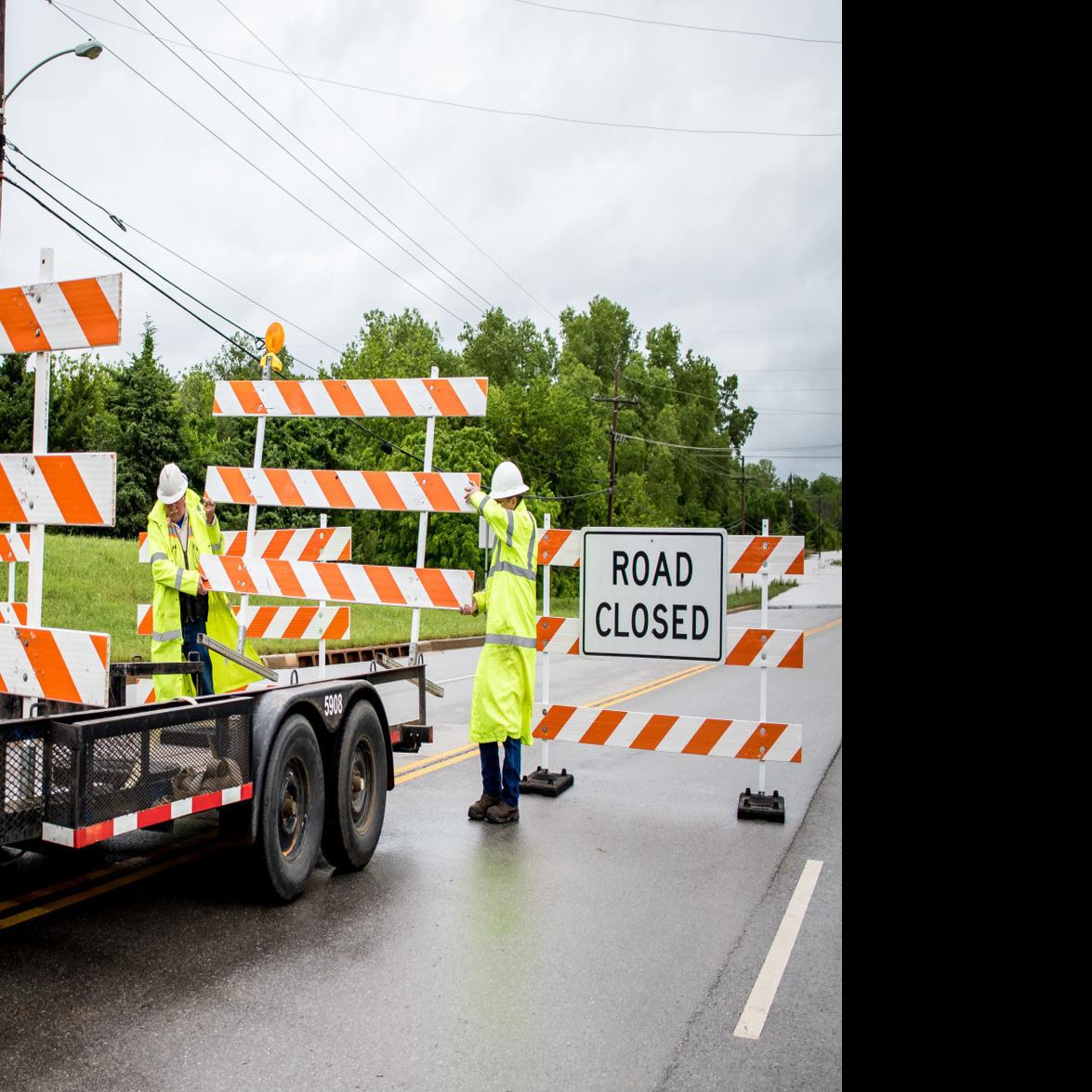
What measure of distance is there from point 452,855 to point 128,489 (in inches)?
1827

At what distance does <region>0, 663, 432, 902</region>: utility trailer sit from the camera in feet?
13.9

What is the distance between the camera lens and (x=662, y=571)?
7.96 meters

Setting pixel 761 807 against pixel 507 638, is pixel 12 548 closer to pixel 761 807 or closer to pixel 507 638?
pixel 507 638

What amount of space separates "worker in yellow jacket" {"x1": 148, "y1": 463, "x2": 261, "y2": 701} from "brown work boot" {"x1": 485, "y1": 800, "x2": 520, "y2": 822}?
1997mm

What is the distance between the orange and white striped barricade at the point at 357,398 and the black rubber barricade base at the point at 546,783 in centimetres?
295

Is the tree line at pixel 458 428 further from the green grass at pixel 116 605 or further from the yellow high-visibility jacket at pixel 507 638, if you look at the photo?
the yellow high-visibility jacket at pixel 507 638

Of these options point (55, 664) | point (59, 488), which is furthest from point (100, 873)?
point (59, 488)

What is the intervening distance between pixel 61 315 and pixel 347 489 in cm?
346

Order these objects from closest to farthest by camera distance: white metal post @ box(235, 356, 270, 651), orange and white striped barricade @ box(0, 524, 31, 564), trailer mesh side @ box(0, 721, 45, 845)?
trailer mesh side @ box(0, 721, 45, 845) < white metal post @ box(235, 356, 270, 651) < orange and white striped barricade @ box(0, 524, 31, 564)

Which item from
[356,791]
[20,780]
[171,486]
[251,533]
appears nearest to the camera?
[20,780]

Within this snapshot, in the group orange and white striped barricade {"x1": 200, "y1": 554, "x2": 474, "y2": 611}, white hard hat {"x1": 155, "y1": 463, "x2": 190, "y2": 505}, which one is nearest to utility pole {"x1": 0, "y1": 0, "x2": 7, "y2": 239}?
white hard hat {"x1": 155, "y1": 463, "x2": 190, "y2": 505}

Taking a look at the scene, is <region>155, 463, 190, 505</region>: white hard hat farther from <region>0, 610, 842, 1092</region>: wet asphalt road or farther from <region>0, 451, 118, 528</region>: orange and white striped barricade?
<region>0, 451, 118, 528</region>: orange and white striped barricade
